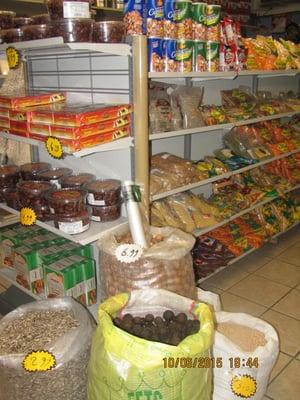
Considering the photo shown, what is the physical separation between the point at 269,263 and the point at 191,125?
134 cm

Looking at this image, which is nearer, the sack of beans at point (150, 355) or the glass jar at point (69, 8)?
the sack of beans at point (150, 355)

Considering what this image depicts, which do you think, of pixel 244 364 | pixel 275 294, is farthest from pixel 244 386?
pixel 275 294

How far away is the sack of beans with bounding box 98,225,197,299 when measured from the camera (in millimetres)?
1617

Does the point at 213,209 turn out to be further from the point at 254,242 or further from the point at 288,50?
the point at 288,50

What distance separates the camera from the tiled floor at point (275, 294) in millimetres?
1872

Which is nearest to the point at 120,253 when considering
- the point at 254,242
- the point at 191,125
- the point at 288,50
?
the point at 191,125

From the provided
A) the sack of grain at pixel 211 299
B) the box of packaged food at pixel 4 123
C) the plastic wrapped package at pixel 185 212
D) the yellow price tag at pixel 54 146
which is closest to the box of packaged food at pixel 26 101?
the box of packaged food at pixel 4 123

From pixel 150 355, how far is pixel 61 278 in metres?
0.83

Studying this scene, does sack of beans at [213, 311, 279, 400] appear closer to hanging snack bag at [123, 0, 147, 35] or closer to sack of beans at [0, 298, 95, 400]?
sack of beans at [0, 298, 95, 400]

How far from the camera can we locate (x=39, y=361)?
1.38 meters

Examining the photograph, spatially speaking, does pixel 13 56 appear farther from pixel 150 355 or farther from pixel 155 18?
pixel 150 355

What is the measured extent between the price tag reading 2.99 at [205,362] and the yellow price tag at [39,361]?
470mm

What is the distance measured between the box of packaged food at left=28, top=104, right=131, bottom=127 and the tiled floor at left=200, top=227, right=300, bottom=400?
56.3 inches

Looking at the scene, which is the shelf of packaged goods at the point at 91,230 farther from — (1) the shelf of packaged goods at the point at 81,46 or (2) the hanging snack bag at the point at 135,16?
(2) the hanging snack bag at the point at 135,16
